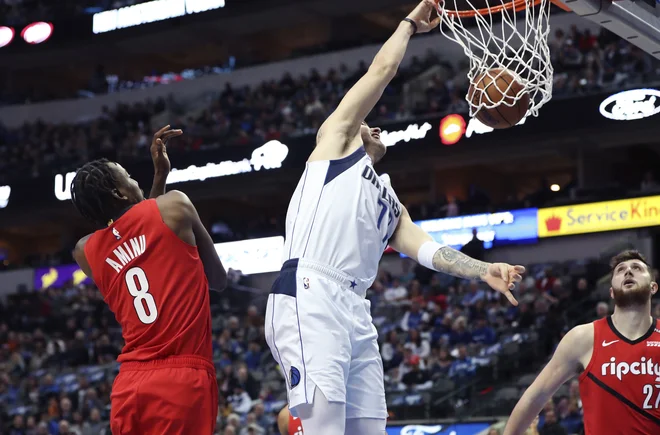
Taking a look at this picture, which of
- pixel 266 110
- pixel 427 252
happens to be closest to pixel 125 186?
pixel 427 252

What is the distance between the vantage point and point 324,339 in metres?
3.77

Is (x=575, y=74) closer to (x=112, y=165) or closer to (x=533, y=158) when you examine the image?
(x=533, y=158)

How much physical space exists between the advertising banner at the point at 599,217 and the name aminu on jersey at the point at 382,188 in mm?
16331

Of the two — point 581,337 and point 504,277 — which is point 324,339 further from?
point 581,337

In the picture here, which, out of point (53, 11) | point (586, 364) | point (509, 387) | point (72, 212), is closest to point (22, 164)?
point (72, 212)

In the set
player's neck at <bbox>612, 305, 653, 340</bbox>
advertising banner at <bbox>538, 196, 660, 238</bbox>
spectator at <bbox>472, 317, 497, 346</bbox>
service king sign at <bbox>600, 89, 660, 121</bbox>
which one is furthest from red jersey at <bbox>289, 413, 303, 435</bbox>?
advertising banner at <bbox>538, 196, 660, 238</bbox>

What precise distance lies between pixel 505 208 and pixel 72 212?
14.5 m

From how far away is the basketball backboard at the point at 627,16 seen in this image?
5.42 metres

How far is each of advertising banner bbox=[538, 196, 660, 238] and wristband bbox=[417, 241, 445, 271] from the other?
1637 cm

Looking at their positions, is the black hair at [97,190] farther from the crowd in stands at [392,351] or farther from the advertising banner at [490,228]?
the advertising banner at [490,228]

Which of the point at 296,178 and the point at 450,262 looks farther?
the point at 296,178

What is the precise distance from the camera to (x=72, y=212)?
30.0 meters

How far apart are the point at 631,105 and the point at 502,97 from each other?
1445 cm

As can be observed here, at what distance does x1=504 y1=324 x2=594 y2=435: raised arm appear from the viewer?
17.0 feet
